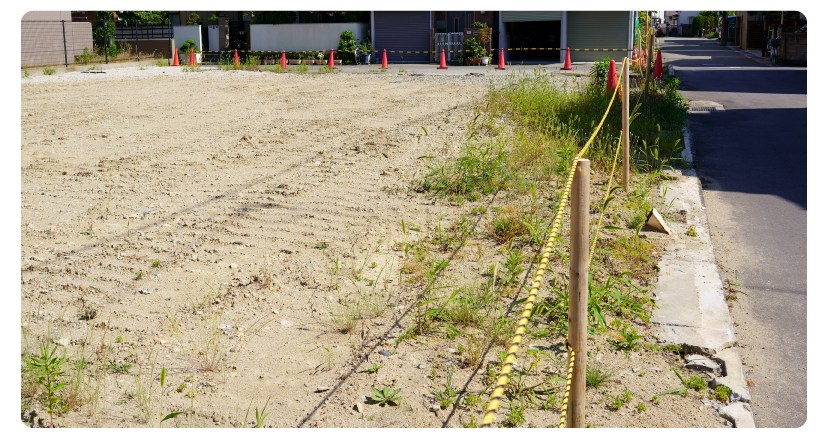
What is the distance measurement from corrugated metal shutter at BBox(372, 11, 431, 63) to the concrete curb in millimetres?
25904

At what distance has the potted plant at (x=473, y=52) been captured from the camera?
27875 mm

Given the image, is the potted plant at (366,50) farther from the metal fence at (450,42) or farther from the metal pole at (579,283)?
the metal pole at (579,283)

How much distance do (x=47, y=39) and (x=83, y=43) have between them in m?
2.60

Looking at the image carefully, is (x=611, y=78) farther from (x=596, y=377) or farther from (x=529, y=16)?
(x=529, y=16)

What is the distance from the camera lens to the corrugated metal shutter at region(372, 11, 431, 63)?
31484 millimetres

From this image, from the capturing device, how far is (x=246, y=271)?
5.27m

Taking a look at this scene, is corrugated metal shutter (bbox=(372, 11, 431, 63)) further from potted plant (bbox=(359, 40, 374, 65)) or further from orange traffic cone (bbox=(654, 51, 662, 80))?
orange traffic cone (bbox=(654, 51, 662, 80))

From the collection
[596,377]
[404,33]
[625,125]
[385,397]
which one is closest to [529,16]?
[404,33]

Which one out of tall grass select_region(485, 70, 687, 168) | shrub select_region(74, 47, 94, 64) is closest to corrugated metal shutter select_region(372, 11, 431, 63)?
shrub select_region(74, 47, 94, 64)

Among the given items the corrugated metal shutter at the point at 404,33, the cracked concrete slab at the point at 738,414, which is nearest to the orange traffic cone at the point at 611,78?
the cracked concrete slab at the point at 738,414

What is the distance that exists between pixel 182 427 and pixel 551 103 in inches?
346

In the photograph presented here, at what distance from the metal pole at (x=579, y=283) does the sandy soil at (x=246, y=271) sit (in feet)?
1.50

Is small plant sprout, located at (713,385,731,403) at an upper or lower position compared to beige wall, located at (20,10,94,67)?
lower
